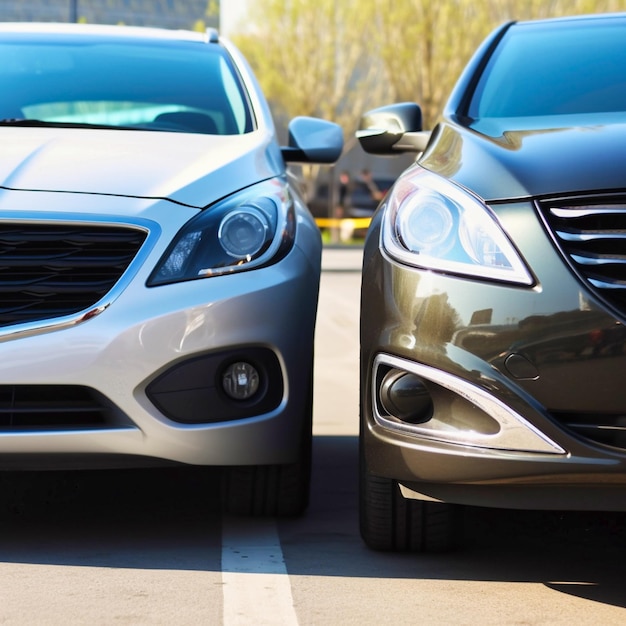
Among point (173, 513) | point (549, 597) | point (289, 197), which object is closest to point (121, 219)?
point (289, 197)

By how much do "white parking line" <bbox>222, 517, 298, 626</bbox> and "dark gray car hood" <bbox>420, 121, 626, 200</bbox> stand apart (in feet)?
3.71

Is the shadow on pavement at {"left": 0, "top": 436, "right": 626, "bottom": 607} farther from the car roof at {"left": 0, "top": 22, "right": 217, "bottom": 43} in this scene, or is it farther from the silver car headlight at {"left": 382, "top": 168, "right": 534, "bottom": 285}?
the car roof at {"left": 0, "top": 22, "right": 217, "bottom": 43}

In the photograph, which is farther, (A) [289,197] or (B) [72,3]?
(B) [72,3]

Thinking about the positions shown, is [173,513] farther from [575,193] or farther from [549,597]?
[575,193]

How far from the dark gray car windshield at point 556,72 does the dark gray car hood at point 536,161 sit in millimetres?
510

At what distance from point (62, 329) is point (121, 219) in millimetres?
347

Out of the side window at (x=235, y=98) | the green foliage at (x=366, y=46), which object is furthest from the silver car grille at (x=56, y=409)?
the green foliage at (x=366, y=46)

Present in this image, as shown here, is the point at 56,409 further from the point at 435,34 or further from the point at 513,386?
the point at 435,34

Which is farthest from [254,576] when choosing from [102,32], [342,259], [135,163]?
[342,259]

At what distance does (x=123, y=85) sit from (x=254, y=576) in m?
2.21

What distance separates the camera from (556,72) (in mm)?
4586

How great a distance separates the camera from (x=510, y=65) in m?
4.63

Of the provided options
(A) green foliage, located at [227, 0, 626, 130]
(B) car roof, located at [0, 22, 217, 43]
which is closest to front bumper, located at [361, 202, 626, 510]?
(B) car roof, located at [0, 22, 217, 43]

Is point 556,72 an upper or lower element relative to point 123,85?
upper
